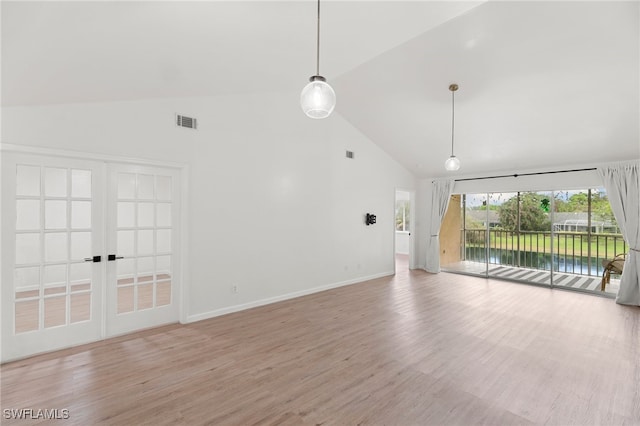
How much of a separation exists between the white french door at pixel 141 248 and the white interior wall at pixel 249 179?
24cm

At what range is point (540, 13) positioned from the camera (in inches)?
112

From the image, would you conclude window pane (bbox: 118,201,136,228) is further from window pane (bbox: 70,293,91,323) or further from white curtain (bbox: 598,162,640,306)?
white curtain (bbox: 598,162,640,306)

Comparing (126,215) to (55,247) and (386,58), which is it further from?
(386,58)

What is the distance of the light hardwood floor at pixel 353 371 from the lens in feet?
7.07

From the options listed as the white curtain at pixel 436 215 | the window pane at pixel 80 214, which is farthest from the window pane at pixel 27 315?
the white curtain at pixel 436 215

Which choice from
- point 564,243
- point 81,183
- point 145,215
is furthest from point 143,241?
point 564,243

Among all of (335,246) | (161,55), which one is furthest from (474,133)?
(161,55)

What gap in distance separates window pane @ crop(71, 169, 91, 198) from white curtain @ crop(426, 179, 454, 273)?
7110 mm

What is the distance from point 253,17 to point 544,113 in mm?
4524

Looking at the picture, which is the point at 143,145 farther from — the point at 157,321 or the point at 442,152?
the point at 442,152

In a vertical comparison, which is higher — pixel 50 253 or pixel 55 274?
pixel 50 253

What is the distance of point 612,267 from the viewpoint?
536 centimetres

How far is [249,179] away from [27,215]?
2570 mm

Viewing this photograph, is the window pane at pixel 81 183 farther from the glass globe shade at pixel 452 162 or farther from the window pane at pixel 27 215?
the glass globe shade at pixel 452 162
